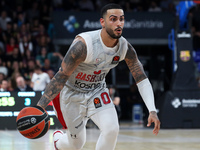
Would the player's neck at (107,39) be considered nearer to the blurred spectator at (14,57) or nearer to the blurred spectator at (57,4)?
the blurred spectator at (14,57)

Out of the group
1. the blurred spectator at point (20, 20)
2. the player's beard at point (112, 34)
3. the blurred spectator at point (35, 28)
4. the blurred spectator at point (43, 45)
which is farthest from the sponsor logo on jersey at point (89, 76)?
the blurred spectator at point (20, 20)

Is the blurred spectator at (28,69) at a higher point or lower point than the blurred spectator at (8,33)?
lower

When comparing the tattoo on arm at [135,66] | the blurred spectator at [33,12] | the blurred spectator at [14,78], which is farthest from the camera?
the blurred spectator at [33,12]

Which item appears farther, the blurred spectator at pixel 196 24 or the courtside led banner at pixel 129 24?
the blurred spectator at pixel 196 24

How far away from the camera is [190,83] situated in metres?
14.5

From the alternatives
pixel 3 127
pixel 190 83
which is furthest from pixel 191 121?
pixel 3 127

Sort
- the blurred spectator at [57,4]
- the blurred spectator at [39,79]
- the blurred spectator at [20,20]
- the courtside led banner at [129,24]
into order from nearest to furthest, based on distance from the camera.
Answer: the blurred spectator at [39,79] → the courtside led banner at [129,24] → the blurred spectator at [20,20] → the blurred spectator at [57,4]

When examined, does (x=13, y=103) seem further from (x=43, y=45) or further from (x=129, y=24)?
(x=129, y=24)

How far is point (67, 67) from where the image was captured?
5.48 m

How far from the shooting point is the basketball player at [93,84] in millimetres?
5480

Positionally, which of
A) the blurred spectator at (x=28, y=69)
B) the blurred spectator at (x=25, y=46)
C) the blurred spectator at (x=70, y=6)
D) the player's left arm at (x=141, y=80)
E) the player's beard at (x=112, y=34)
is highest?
the player's beard at (x=112, y=34)

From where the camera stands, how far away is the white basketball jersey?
220 inches

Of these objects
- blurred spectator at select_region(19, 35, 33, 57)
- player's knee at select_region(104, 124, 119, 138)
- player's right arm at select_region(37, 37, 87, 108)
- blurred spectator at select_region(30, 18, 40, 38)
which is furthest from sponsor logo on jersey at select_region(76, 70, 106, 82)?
blurred spectator at select_region(30, 18, 40, 38)

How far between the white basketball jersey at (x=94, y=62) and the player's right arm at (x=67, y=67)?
0.28 feet
